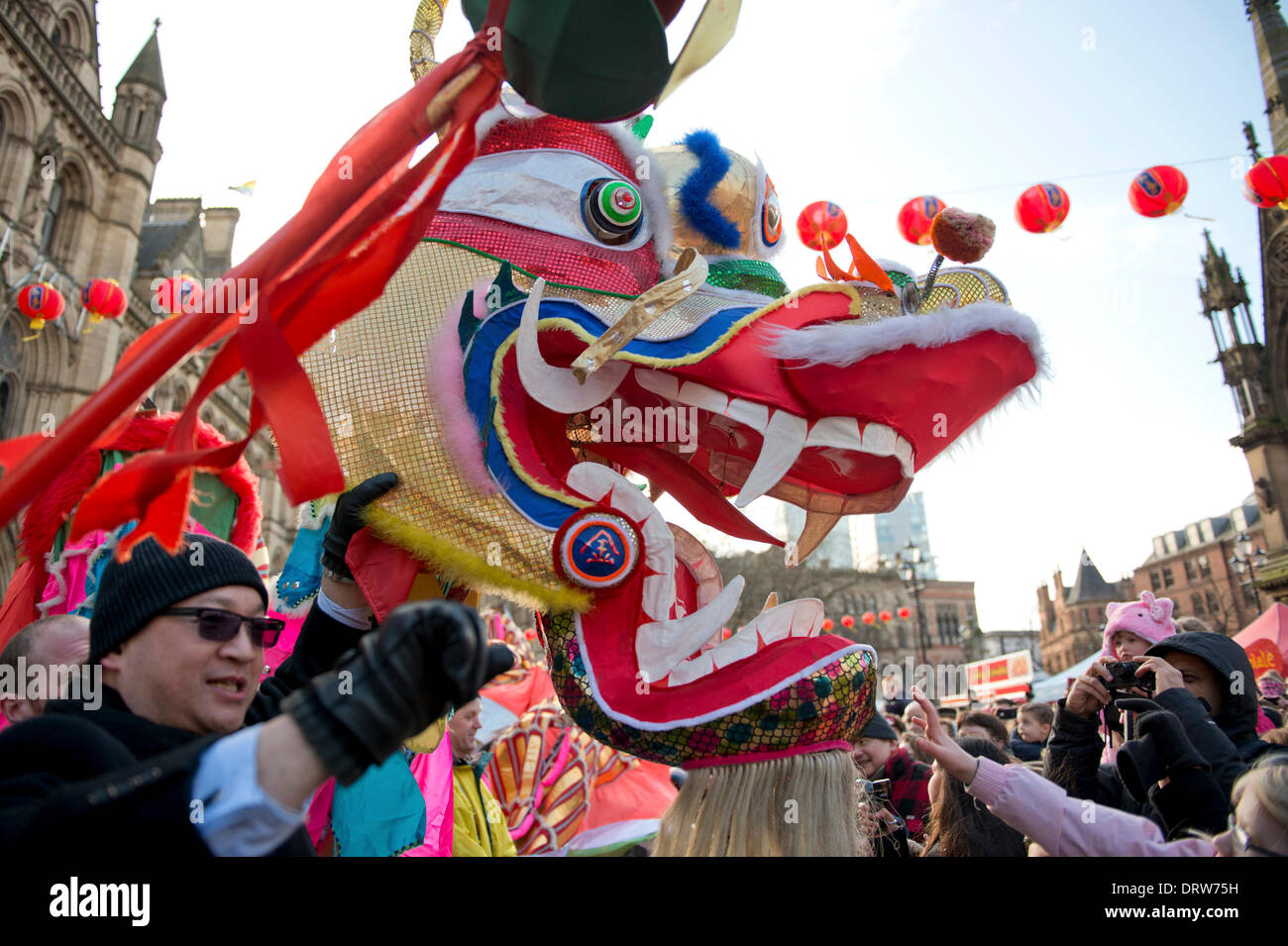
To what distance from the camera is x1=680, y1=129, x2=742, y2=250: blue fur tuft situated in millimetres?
2982

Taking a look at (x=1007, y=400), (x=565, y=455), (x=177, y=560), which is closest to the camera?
(x=177, y=560)

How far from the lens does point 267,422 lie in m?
1.63

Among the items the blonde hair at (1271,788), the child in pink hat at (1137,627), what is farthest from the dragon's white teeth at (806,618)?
the child in pink hat at (1137,627)

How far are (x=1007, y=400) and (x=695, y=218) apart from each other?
46.8 inches

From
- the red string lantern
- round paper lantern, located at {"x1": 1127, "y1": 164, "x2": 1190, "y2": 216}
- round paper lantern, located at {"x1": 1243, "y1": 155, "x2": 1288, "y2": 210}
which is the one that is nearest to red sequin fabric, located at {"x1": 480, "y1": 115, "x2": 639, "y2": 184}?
round paper lantern, located at {"x1": 1127, "y1": 164, "x2": 1190, "y2": 216}

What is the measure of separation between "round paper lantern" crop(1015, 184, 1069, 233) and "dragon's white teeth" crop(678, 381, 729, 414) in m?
6.35

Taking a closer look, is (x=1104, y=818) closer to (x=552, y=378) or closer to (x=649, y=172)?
(x=552, y=378)

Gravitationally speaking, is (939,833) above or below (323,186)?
below

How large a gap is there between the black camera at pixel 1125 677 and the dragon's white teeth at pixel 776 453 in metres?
1.15

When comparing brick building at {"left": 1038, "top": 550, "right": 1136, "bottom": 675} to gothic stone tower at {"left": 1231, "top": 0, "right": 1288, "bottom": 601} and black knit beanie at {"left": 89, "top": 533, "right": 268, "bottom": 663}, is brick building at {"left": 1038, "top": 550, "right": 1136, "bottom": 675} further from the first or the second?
black knit beanie at {"left": 89, "top": 533, "right": 268, "bottom": 663}

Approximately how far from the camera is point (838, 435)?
243 cm
